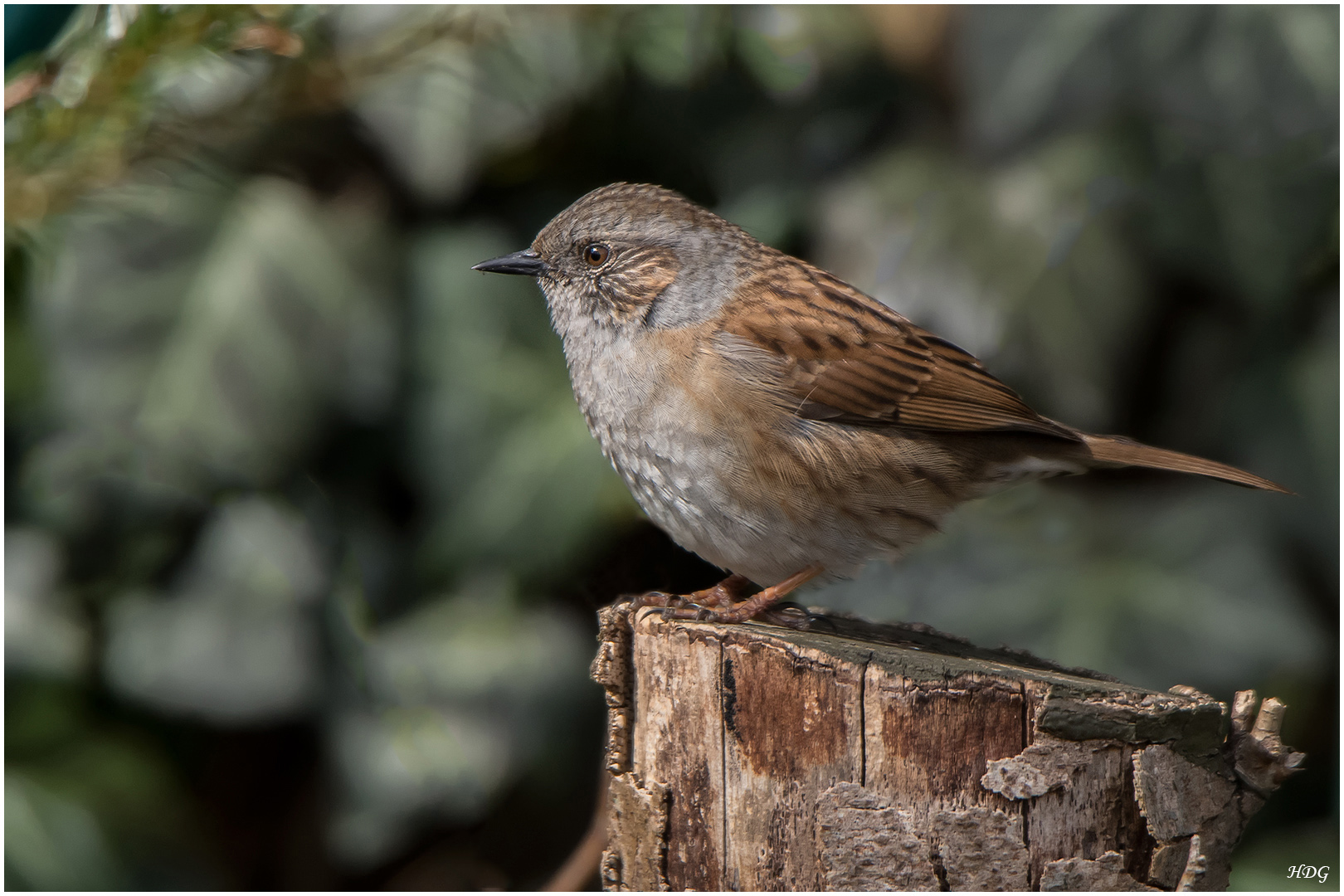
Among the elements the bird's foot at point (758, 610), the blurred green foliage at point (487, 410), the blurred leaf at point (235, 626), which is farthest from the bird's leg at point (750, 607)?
the blurred leaf at point (235, 626)

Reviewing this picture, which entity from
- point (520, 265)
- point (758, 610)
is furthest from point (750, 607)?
point (520, 265)

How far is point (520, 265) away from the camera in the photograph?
2.86 m

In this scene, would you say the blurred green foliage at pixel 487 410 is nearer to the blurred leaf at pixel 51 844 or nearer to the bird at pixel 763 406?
the blurred leaf at pixel 51 844

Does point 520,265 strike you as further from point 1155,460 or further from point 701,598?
point 1155,460

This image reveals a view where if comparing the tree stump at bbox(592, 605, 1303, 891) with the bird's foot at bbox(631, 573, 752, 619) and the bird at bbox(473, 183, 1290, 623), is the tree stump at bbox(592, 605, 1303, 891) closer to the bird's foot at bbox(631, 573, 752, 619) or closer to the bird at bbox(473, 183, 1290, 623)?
the bird's foot at bbox(631, 573, 752, 619)

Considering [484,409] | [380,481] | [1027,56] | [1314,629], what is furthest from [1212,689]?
[380,481]

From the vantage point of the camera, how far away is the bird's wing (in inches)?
104

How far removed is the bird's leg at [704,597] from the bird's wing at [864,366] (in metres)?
0.50

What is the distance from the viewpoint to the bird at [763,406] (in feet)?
8.27

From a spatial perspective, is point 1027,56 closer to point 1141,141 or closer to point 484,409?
point 1141,141

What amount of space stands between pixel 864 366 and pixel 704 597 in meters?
0.68

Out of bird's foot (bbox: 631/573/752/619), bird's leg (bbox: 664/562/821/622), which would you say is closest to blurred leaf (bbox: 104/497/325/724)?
bird's foot (bbox: 631/573/752/619)

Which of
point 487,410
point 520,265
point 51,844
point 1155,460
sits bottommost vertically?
point 51,844

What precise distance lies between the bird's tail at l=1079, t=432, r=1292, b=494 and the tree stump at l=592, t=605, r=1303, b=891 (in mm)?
813
